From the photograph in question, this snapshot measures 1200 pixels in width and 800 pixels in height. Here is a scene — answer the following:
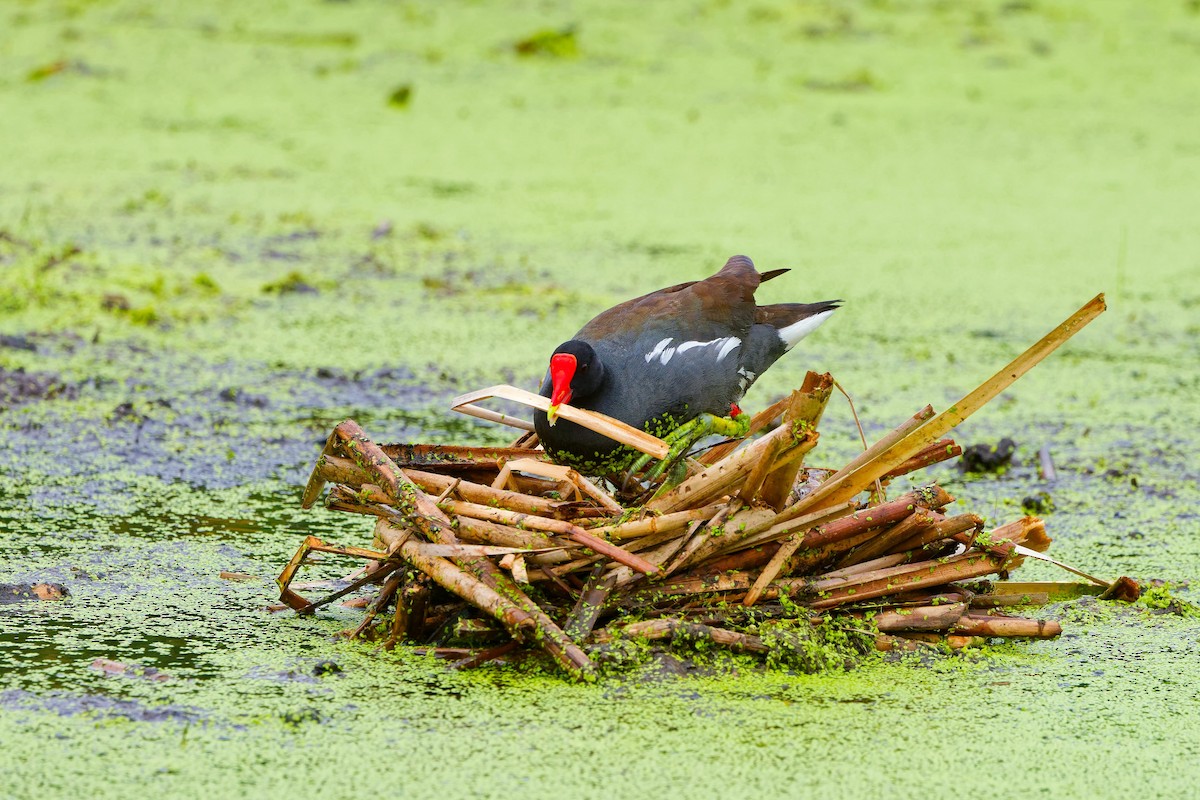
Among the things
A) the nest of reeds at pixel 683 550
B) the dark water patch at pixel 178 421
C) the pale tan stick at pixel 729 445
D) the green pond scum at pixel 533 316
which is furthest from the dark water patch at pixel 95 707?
the pale tan stick at pixel 729 445

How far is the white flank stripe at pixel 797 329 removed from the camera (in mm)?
2957

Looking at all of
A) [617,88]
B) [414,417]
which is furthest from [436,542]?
[617,88]

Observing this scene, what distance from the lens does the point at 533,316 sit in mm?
4582

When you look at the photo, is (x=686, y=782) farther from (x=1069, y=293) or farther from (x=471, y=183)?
(x=471, y=183)

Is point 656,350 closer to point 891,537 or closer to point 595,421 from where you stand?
point 595,421

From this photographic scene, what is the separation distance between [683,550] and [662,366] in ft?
1.29

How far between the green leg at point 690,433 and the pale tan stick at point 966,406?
27 cm

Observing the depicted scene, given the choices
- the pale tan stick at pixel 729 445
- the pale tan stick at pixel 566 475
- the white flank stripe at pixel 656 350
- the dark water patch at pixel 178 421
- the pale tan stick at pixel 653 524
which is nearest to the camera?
the pale tan stick at pixel 653 524

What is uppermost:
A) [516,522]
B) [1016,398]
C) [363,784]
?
[516,522]

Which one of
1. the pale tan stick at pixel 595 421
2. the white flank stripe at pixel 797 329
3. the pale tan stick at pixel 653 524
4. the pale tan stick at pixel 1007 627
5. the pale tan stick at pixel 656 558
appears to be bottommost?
the pale tan stick at pixel 1007 627

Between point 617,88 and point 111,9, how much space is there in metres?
2.99

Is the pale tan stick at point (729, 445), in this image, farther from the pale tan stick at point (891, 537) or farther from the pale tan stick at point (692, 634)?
the pale tan stick at point (692, 634)

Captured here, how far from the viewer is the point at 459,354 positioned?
426 centimetres

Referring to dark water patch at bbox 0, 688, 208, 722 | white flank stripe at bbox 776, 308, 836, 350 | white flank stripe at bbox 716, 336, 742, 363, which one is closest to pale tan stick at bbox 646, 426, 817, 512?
white flank stripe at bbox 716, 336, 742, 363
